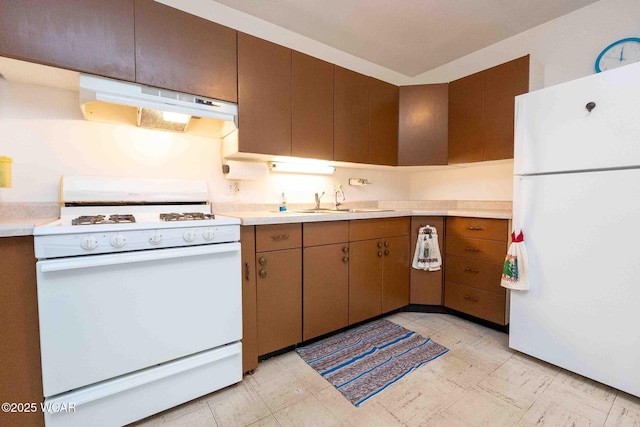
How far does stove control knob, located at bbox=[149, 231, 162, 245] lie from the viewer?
125 cm

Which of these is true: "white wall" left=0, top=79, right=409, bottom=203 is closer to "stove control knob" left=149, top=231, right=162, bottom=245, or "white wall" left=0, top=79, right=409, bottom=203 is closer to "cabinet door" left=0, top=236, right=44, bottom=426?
"cabinet door" left=0, top=236, right=44, bottom=426

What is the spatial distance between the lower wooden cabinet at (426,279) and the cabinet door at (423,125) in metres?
0.57

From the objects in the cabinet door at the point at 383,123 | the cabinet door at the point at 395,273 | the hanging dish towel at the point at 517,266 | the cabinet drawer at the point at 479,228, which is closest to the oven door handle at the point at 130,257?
the cabinet door at the point at 395,273

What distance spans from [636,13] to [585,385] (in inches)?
95.1

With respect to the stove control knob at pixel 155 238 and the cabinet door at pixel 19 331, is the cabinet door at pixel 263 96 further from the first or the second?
the cabinet door at pixel 19 331

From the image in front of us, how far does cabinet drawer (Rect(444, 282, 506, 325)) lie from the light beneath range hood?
217 cm

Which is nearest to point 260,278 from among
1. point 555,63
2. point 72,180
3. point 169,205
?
point 169,205

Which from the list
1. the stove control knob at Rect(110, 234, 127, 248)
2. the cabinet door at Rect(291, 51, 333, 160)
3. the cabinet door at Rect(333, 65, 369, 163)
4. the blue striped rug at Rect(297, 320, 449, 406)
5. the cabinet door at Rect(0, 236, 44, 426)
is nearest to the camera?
the cabinet door at Rect(0, 236, 44, 426)

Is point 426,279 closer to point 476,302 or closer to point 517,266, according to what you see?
point 476,302

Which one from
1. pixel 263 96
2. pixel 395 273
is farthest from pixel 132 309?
pixel 395 273

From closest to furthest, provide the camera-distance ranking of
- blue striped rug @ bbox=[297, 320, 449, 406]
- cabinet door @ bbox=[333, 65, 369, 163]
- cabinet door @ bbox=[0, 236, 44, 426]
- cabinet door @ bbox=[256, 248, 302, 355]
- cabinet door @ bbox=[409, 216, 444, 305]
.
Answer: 1. cabinet door @ bbox=[0, 236, 44, 426]
2. blue striped rug @ bbox=[297, 320, 449, 406]
3. cabinet door @ bbox=[256, 248, 302, 355]
4. cabinet door @ bbox=[333, 65, 369, 163]
5. cabinet door @ bbox=[409, 216, 444, 305]

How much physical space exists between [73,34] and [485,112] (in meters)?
2.70

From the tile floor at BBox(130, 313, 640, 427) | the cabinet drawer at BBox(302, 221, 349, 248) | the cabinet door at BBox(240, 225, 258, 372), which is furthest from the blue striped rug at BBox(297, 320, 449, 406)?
the cabinet drawer at BBox(302, 221, 349, 248)

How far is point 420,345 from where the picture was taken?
6.40 feet
